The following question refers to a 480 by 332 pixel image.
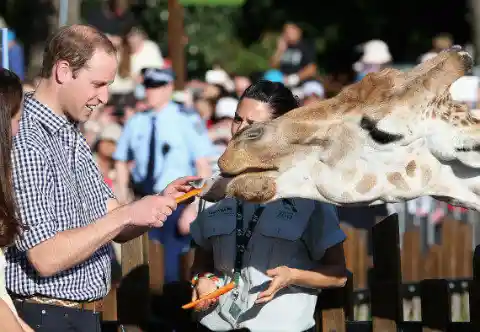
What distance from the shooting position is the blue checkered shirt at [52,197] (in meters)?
4.37

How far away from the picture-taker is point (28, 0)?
66.7ft

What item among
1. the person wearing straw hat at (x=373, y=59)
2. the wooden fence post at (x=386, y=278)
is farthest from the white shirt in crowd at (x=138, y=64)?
the wooden fence post at (x=386, y=278)

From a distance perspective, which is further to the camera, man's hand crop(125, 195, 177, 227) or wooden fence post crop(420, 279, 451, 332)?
wooden fence post crop(420, 279, 451, 332)

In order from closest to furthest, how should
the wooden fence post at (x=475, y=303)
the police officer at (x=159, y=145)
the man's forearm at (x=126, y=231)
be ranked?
the man's forearm at (x=126, y=231)
the wooden fence post at (x=475, y=303)
the police officer at (x=159, y=145)

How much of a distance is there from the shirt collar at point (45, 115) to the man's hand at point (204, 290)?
932 mm

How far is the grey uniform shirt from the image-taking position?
4875 mm

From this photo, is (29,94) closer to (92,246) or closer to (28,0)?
(92,246)

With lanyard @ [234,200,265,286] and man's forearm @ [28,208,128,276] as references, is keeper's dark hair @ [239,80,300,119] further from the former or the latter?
man's forearm @ [28,208,128,276]

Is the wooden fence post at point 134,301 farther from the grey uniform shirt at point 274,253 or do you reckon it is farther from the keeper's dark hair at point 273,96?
the keeper's dark hair at point 273,96

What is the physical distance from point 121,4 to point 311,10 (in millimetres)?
8215

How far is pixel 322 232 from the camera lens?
4.92 m

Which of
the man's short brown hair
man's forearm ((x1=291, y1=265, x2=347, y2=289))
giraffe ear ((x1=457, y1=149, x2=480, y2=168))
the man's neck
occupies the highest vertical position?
the man's short brown hair

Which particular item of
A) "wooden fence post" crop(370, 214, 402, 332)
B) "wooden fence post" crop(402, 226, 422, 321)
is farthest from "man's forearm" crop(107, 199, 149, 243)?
"wooden fence post" crop(402, 226, 422, 321)

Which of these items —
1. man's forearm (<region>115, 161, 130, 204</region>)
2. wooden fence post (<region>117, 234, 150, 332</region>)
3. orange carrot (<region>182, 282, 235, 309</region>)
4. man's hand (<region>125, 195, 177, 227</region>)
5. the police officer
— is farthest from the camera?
man's forearm (<region>115, 161, 130, 204</region>)
